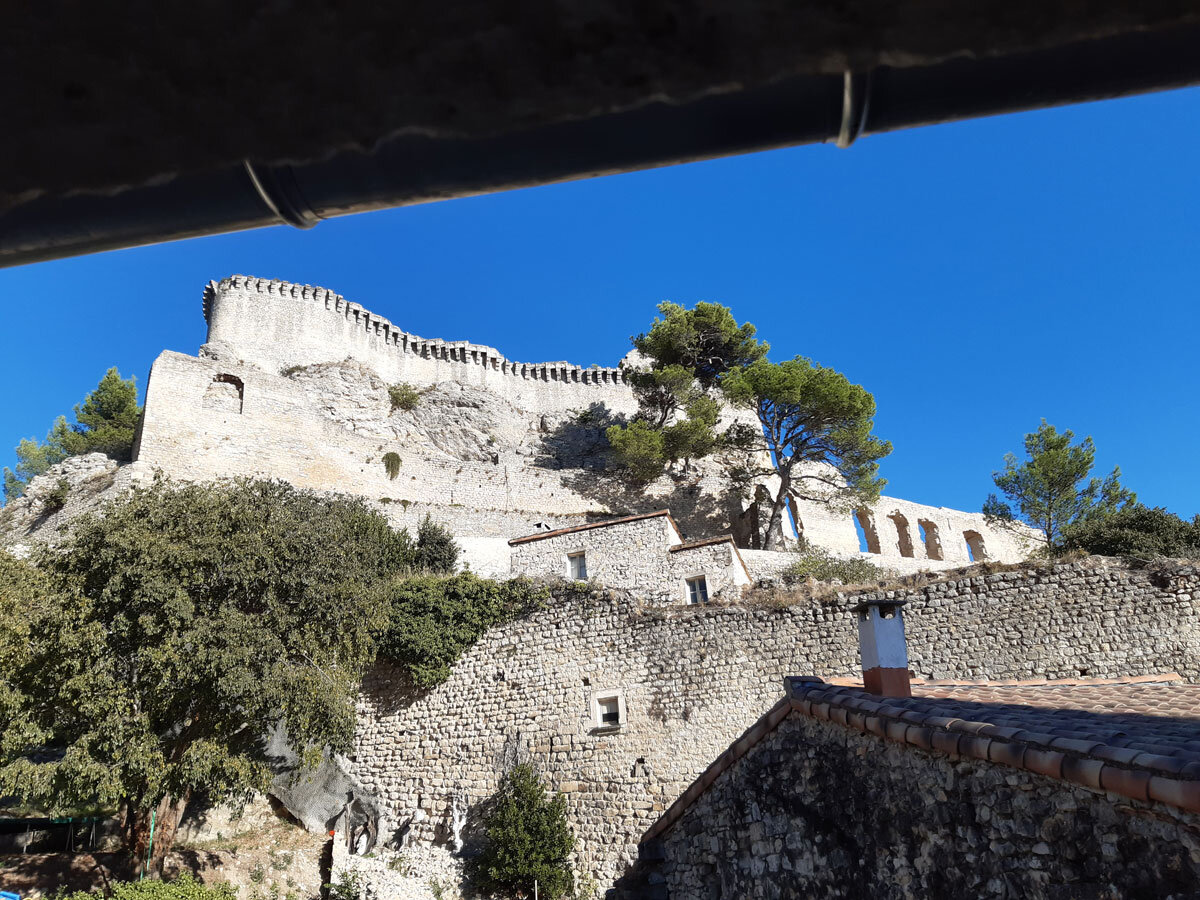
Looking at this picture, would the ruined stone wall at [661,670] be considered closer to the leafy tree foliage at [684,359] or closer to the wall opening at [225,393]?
the wall opening at [225,393]

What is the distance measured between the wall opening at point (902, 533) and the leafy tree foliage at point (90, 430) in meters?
36.5

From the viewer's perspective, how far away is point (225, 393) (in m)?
28.0

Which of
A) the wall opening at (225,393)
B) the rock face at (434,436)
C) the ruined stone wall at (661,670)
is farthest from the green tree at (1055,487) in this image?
the wall opening at (225,393)

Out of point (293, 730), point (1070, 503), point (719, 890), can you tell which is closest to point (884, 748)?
point (719, 890)

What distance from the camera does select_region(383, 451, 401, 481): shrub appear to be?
30000mm

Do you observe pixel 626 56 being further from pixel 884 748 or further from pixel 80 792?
pixel 80 792

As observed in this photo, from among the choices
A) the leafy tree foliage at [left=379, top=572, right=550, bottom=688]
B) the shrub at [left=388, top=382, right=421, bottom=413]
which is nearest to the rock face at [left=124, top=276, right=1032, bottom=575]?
the shrub at [left=388, top=382, right=421, bottom=413]

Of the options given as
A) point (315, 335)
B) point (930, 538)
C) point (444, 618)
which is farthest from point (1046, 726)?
point (315, 335)

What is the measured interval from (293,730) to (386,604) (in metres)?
3.32

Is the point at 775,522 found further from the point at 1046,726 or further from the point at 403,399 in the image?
the point at 1046,726

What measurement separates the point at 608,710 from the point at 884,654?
7072 millimetres

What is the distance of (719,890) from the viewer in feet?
27.0

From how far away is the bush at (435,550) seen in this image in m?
21.4

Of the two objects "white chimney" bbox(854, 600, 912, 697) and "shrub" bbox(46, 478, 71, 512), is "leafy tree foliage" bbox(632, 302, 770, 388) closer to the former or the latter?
"shrub" bbox(46, 478, 71, 512)
